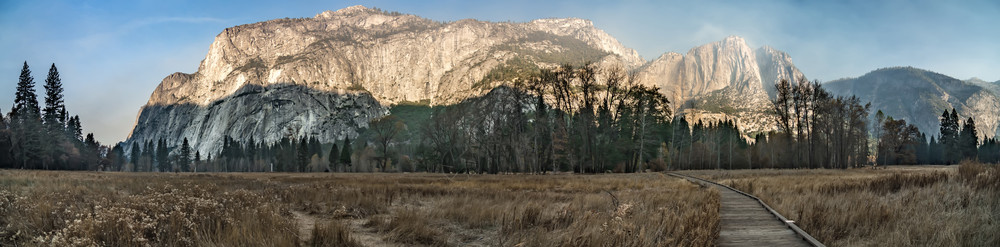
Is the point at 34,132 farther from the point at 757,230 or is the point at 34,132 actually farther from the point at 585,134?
the point at 757,230

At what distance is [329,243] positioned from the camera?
20.0 ft

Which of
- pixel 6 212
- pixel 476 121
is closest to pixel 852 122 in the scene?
pixel 476 121

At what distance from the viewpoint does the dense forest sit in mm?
42656

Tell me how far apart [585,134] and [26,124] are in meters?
79.4

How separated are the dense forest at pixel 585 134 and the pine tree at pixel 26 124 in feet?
0.55

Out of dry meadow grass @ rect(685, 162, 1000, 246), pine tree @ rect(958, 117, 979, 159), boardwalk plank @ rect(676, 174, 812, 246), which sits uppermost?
pine tree @ rect(958, 117, 979, 159)

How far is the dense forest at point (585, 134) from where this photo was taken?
42.7 metres

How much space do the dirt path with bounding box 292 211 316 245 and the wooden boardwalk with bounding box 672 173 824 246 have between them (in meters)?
6.53

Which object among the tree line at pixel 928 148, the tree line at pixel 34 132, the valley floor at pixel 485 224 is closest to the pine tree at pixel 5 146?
the tree line at pixel 34 132

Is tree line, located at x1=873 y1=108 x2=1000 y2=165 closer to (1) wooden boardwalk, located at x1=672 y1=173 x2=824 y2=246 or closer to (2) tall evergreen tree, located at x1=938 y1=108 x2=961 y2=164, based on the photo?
(2) tall evergreen tree, located at x1=938 y1=108 x2=961 y2=164

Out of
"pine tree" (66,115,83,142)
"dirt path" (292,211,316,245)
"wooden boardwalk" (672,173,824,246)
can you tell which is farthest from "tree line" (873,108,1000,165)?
"pine tree" (66,115,83,142)

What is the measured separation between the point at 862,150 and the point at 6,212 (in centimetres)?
9684

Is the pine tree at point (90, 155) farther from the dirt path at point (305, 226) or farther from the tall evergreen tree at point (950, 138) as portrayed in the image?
the tall evergreen tree at point (950, 138)

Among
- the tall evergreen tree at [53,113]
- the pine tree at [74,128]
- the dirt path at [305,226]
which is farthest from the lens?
the pine tree at [74,128]
